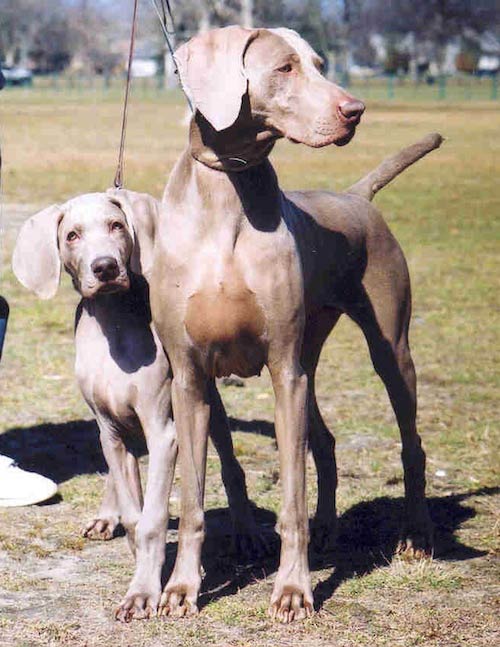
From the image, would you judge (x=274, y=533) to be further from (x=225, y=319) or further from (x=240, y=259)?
(x=240, y=259)

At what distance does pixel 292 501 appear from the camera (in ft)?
13.3

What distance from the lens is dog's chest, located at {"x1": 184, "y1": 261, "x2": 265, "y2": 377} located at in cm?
392

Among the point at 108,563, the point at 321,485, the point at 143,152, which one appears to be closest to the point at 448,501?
the point at 321,485

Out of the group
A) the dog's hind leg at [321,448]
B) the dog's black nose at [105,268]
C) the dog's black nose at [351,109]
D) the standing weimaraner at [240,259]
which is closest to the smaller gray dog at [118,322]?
the dog's black nose at [105,268]

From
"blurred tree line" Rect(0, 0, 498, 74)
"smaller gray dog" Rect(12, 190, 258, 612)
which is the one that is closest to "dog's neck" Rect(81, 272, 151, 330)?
"smaller gray dog" Rect(12, 190, 258, 612)

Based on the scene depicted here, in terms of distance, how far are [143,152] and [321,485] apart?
22.2 meters

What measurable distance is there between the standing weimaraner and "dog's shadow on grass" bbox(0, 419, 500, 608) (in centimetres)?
31

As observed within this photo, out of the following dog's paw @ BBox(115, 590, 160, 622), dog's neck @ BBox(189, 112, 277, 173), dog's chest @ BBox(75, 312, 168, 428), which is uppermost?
dog's neck @ BBox(189, 112, 277, 173)

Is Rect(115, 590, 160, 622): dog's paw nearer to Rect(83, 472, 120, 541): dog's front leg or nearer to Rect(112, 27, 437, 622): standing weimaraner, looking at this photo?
Rect(112, 27, 437, 622): standing weimaraner

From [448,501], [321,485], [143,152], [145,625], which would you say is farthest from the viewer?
[143,152]

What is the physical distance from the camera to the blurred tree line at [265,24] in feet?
220

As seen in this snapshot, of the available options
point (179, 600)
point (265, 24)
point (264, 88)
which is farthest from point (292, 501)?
point (265, 24)

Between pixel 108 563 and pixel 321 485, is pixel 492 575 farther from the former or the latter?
pixel 108 563

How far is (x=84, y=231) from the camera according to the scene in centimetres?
425
